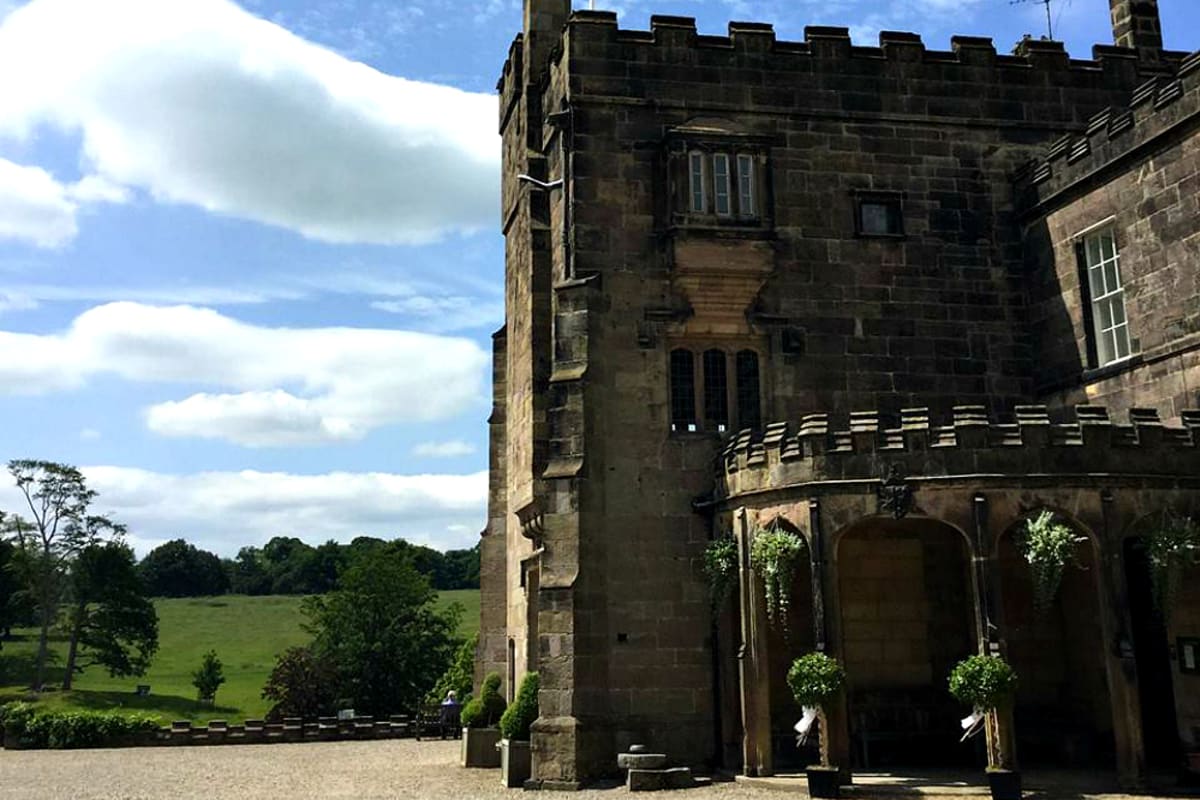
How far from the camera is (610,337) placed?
21.8 metres

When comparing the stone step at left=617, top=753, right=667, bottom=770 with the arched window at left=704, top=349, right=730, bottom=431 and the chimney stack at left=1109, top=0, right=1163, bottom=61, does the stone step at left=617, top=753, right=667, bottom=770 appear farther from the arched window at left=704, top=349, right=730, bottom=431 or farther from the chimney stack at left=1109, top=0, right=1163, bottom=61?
the chimney stack at left=1109, top=0, right=1163, bottom=61

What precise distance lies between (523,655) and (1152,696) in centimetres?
1227

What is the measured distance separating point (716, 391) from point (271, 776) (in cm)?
1220

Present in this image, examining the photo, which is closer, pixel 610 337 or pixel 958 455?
pixel 958 455

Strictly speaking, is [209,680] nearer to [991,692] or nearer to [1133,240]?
[991,692]

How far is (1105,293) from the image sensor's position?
21.5 m

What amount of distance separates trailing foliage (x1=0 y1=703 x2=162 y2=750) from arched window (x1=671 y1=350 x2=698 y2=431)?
20.4m

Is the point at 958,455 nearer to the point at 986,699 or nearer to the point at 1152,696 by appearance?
the point at 986,699

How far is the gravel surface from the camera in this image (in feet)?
62.5

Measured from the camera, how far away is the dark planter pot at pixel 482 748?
78.7 ft

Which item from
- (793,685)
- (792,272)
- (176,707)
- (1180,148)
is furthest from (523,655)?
(176,707)

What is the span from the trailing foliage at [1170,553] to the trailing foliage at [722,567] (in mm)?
6763

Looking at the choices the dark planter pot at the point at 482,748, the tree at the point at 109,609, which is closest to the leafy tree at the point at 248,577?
the tree at the point at 109,609

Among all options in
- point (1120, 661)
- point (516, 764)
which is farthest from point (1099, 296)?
point (516, 764)
